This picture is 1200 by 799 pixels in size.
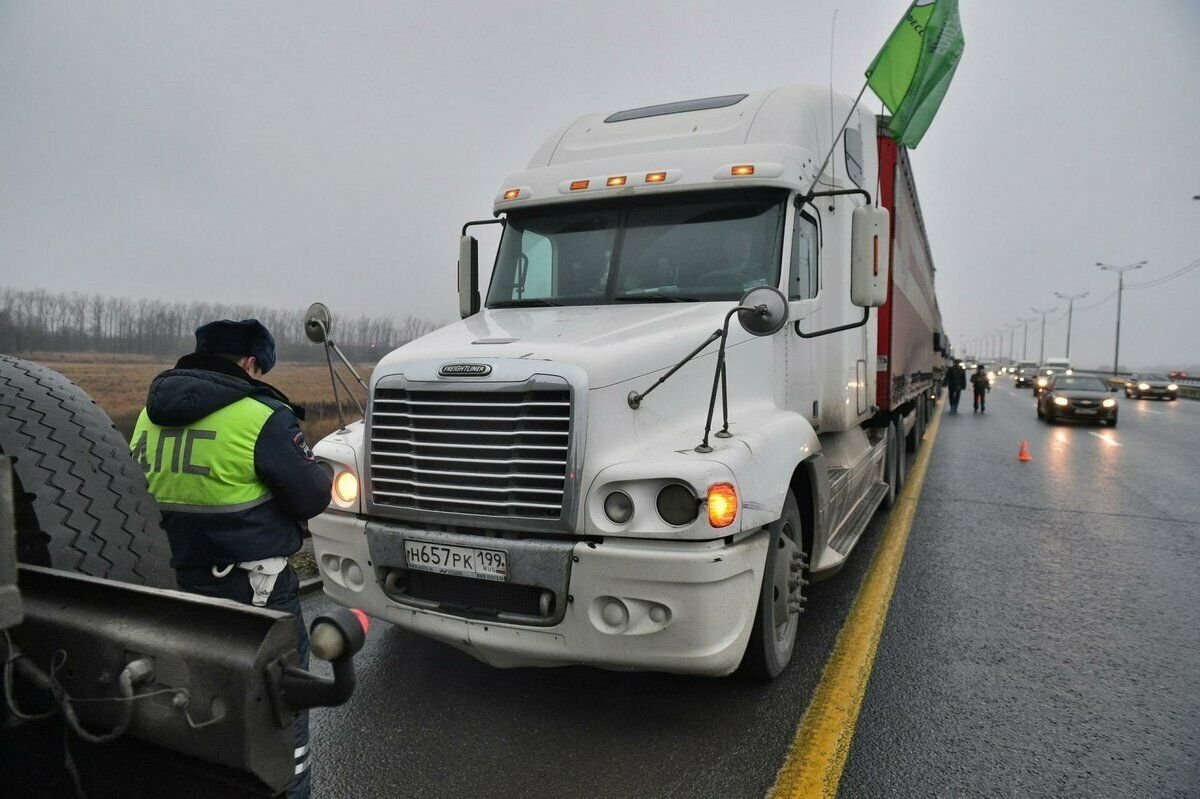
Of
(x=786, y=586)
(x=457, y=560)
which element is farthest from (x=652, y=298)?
(x=457, y=560)

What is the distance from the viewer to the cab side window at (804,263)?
4762 millimetres

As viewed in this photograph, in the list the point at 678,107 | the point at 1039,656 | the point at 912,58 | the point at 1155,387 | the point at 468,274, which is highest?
the point at 912,58

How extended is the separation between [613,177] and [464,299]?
4.94ft

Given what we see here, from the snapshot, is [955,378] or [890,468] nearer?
[890,468]

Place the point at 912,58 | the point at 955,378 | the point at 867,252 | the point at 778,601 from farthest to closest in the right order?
the point at 955,378, the point at 912,58, the point at 867,252, the point at 778,601

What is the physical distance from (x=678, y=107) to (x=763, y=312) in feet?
9.75

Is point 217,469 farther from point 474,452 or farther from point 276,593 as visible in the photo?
point 474,452

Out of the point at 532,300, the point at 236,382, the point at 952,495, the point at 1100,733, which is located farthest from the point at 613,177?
the point at 952,495

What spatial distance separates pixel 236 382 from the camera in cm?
270

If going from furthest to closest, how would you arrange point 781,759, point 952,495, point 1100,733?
point 952,495 < point 1100,733 < point 781,759

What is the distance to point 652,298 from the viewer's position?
4.62m

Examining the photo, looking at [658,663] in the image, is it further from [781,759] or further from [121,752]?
[121,752]

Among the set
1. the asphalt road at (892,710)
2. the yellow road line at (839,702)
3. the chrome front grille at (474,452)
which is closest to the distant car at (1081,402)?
the asphalt road at (892,710)


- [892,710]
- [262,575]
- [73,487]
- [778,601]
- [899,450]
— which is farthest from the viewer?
[899,450]
